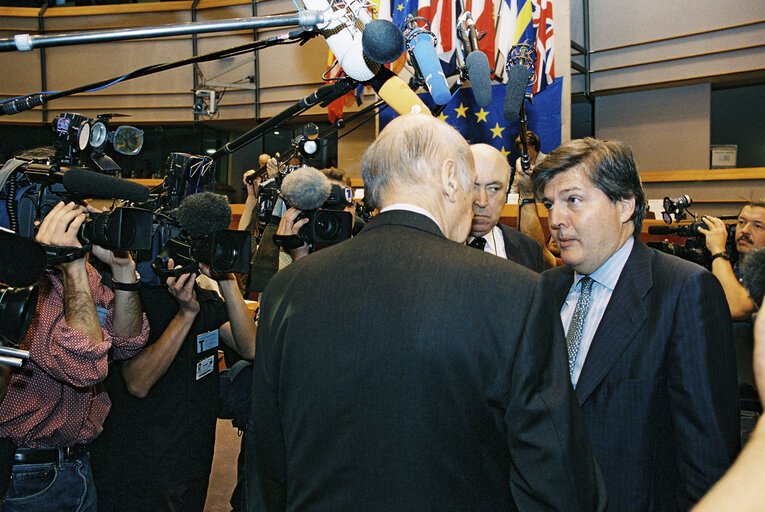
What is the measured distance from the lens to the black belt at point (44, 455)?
1535 millimetres

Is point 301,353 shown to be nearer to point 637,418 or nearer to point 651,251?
point 637,418

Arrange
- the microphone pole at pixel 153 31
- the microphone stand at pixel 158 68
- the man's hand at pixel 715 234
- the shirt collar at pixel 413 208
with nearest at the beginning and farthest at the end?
1. the microphone pole at pixel 153 31
2. the shirt collar at pixel 413 208
3. the microphone stand at pixel 158 68
4. the man's hand at pixel 715 234

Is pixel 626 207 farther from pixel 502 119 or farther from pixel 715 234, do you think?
pixel 502 119

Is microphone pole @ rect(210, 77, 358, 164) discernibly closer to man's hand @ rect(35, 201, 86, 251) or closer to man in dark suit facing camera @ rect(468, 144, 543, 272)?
man's hand @ rect(35, 201, 86, 251)

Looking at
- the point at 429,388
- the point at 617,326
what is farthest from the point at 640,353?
the point at 429,388

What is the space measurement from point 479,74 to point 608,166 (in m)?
0.51

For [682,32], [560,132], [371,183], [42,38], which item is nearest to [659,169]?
[682,32]

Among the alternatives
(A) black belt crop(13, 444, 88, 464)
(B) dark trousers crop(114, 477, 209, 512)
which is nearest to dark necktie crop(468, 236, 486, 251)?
(B) dark trousers crop(114, 477, 209, 512)

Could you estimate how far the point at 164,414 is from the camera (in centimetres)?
194

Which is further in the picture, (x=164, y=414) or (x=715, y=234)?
(x=715, y=234)

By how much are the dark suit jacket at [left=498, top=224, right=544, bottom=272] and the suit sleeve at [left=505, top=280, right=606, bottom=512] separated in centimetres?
137

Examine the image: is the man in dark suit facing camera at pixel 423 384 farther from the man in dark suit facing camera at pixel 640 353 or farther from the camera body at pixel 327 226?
the camera body at pixel 327 226

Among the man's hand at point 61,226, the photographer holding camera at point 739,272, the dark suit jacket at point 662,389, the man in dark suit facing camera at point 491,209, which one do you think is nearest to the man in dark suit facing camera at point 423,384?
the dark suit jacket at point 662,389

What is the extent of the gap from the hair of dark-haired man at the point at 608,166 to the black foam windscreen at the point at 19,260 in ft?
4.23
